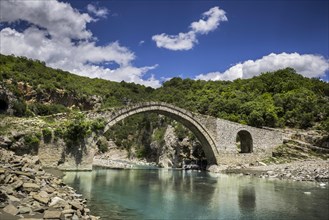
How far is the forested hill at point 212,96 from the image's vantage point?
102 ft

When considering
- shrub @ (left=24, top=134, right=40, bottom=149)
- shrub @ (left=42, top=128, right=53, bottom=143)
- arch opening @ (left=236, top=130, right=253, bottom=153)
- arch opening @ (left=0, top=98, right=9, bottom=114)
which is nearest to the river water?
shrub @ (left=24, top=134, right=40, bottom=149)

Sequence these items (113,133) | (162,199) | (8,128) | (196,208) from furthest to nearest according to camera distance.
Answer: (113,133), (8,128), (162,199), (196,208)

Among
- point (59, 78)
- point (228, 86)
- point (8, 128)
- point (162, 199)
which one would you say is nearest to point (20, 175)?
point (162, 199)

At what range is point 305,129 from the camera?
30938 millimetres

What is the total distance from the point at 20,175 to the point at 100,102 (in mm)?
35808

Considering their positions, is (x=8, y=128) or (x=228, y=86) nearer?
(x=8, y=128)

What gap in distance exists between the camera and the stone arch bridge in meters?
23.4

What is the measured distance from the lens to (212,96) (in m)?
37.3

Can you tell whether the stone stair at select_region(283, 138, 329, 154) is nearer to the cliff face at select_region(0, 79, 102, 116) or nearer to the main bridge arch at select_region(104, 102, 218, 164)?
the main bridge arch at select_region(104, 102, 218, 164)

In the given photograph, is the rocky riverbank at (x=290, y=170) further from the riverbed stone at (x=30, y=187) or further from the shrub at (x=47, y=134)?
the riverbed stone at (x=30, y=187)

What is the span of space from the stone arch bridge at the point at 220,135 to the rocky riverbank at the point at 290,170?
956 mm

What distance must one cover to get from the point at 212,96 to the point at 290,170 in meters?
18.3

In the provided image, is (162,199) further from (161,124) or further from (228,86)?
(228,86)

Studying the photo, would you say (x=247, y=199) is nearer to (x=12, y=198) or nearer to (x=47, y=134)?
(x=12, y=198)
